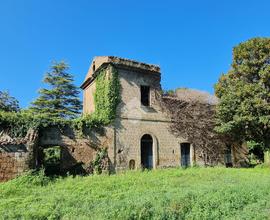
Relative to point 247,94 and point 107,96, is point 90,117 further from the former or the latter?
point 247,94

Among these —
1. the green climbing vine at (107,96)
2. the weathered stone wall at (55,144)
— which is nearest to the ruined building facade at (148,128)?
the green climbing vine at (107,96)

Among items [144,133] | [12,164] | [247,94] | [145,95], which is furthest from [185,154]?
[12,164]

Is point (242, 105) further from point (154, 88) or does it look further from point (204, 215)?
point (204, 215)

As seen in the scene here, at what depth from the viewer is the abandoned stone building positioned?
55.9 feet

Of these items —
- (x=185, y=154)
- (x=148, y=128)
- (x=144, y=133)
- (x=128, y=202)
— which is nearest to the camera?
(x=128, y=202)

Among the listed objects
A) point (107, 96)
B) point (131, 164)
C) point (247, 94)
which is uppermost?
point (247, 94)

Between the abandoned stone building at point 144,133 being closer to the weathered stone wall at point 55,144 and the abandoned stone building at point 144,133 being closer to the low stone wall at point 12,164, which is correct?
the weathered stone wall at point 55,144

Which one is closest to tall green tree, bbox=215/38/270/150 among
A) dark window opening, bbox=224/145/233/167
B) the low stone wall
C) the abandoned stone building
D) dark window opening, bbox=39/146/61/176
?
the abandoned stone building

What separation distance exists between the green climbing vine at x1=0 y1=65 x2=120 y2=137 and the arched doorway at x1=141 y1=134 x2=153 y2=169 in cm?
274

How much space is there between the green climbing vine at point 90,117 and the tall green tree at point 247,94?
25.7 feet

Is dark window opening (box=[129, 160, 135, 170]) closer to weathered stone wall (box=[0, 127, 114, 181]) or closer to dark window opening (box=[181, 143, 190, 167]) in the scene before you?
weathered stone wall (box=[0, 127, 114, 181])

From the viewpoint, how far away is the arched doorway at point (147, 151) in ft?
62.5

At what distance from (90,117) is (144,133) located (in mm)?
3780

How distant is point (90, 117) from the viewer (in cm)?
1769
